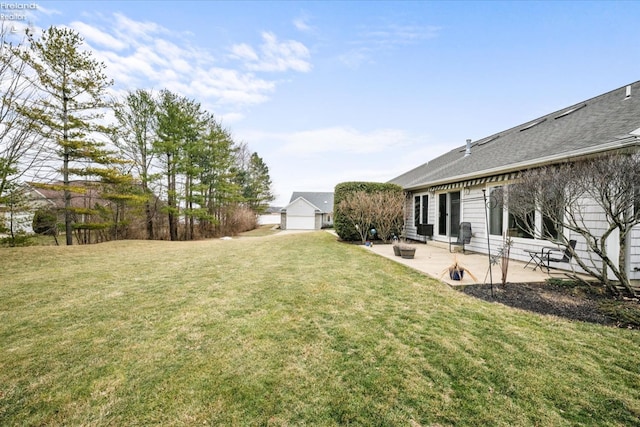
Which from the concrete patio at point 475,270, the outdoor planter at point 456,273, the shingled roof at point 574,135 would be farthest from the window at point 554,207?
the outdoor planter at point 456,273

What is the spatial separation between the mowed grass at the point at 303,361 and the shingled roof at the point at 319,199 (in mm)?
33692

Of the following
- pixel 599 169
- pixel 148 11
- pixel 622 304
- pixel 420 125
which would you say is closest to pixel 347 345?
pixel 622 304

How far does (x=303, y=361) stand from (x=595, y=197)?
587 centimetres

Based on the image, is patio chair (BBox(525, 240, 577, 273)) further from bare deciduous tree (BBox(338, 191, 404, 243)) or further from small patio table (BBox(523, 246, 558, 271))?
bare deciduous tree (BBox(338, 191, 404, 243))

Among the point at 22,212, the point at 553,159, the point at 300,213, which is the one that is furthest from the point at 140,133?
the point at 553,159

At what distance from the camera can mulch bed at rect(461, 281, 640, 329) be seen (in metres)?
3.89

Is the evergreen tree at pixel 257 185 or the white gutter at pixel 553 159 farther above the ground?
the evergreen tree at pixel 257 185

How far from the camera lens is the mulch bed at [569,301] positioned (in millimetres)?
3889

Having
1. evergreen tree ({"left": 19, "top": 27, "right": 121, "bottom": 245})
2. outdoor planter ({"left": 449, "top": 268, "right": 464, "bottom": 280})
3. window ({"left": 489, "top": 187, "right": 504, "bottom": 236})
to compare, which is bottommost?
outdoor planter ({"left": 449, "top": 268, "right": 464, "bottom": 280})

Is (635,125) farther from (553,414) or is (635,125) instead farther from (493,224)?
(553,414)

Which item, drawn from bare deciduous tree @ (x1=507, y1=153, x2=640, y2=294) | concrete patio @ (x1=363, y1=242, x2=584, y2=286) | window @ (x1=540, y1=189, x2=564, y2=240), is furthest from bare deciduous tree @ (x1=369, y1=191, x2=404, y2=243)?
window @ (x1=540, y1=189, x2=564, y2=240)

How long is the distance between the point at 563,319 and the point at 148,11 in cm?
1452

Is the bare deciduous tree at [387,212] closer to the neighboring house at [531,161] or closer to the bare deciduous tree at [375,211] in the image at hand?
the bare deciduous tree at [375,211]

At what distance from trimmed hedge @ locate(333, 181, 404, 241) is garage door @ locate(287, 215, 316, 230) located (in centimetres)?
2165
